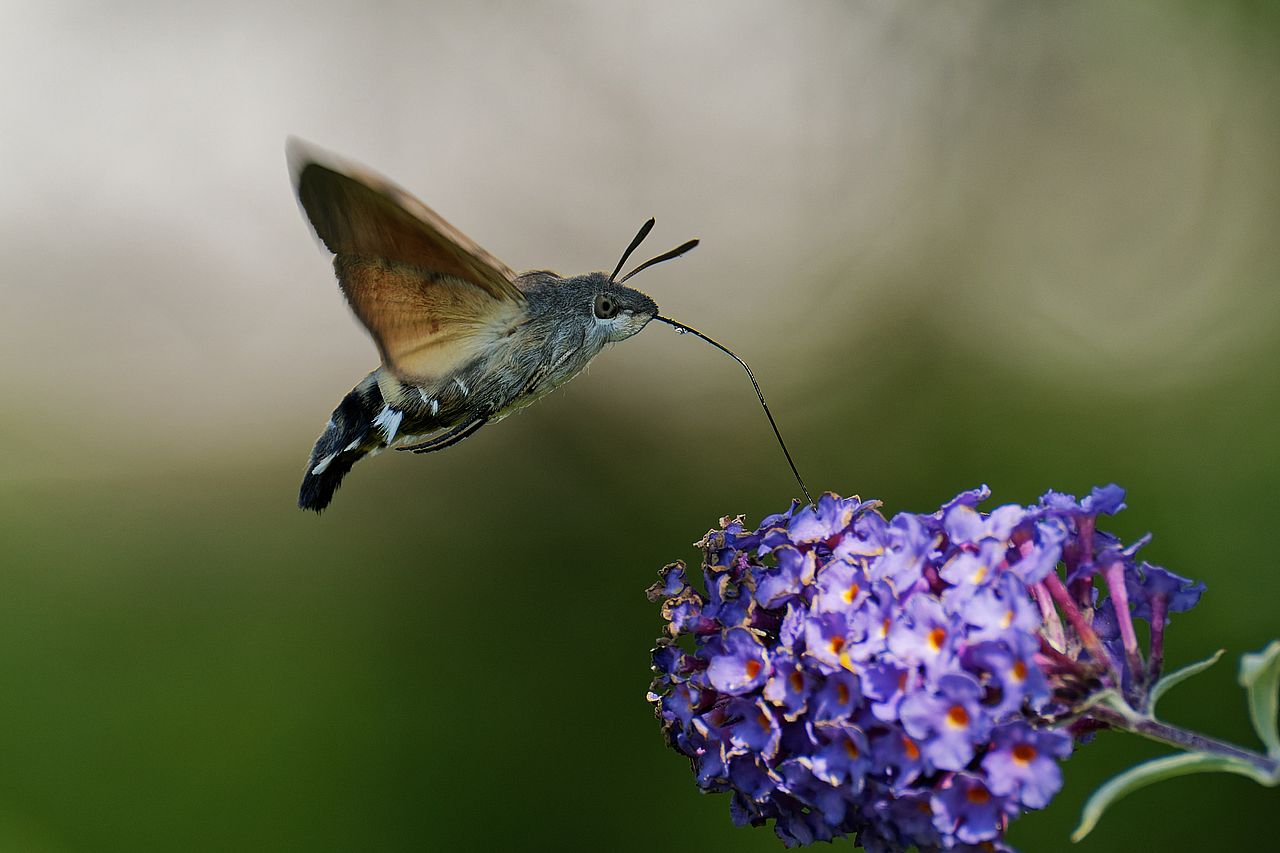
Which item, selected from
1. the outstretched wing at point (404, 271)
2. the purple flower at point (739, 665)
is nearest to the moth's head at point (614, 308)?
the outstretched wing at point (404, 271)

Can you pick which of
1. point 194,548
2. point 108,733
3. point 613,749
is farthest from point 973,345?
point 108,733

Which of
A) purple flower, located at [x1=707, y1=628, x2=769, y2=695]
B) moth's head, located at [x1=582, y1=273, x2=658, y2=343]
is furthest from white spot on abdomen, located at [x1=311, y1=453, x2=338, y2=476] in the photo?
purple flower, located at [x1=707, y1=628, x2=769, y2=695]

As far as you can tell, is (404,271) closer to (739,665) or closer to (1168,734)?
(739,665)

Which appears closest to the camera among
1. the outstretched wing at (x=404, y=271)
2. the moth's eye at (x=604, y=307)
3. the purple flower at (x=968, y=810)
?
the purple flower at (x=968, y=810)

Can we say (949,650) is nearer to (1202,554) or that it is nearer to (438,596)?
(1202,554)

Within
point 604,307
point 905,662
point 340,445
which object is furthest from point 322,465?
point 905,662

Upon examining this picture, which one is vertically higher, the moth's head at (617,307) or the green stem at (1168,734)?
the moth's head at (617,307)

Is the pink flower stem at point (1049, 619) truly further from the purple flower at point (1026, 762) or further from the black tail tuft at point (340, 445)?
the black tail tuft at point (340, 445)
